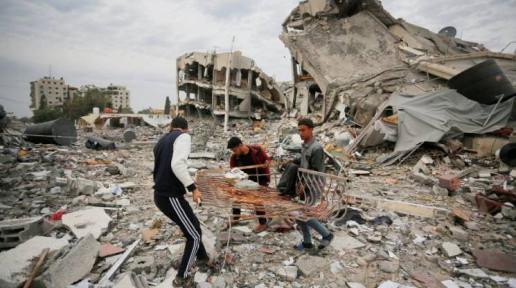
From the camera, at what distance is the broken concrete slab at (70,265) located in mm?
2334

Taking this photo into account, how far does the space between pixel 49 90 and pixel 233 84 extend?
69.5 meters

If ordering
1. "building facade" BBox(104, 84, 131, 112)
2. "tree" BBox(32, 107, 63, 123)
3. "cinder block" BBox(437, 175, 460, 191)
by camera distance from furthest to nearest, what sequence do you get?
1. "building facade" BBox(104, 84, 131, 112)
2. "tree" BBox(32, 107, 63, 123)
3. "cinder block" BBox(437, 175, 460, 191)

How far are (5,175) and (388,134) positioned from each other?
10.3m

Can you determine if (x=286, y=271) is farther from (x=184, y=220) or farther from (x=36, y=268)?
(x=36, y=268)

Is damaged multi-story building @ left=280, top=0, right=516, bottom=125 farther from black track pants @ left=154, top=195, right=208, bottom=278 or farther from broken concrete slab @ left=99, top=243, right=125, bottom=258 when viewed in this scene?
broken concrete slab @ left=99, top=243, right=125, bottom=258

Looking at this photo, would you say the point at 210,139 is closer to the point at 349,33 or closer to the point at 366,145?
the point at 366,145

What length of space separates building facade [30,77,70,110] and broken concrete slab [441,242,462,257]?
76.6 meters

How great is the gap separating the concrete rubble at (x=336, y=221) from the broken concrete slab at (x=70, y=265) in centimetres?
1

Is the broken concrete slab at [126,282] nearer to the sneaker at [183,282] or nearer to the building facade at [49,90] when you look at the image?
the sneaker at [183,282]

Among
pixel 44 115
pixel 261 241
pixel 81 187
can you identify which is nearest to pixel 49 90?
pixel 44 115

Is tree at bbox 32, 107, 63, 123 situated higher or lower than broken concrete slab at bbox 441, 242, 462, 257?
higher

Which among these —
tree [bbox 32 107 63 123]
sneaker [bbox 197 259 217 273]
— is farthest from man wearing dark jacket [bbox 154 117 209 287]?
tree [bbox 32 107 63 123]

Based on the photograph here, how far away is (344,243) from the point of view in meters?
3.51

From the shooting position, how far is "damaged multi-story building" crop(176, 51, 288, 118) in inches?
708
